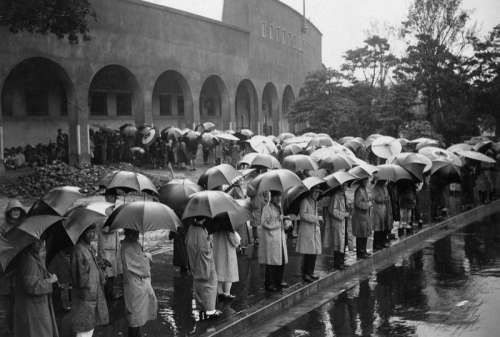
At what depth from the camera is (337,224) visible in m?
11.0

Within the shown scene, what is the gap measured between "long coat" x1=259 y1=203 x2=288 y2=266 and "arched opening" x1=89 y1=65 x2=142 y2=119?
20121 mm

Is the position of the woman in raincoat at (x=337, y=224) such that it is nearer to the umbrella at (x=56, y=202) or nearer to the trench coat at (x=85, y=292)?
the umbrella at (x=56, y=202)

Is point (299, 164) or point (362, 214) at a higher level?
point (299, 164)

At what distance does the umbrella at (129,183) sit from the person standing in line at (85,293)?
281 centimetres

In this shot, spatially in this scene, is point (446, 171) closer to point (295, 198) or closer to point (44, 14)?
point (295, 198)

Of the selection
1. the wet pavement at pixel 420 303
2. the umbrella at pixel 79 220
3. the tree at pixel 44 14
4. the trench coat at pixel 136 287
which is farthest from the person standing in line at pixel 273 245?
the tree at pixel 44 14

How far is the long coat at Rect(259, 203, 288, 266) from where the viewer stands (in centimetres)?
939

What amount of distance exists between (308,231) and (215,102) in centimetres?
2891

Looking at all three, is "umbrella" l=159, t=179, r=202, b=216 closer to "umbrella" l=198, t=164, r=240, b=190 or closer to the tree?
"umbrella" l=198, t=164, r=240, b=190

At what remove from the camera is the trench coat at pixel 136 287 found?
280 inches

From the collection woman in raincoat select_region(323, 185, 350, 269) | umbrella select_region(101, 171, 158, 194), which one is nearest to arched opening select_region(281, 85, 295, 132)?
woman in raincoat select_region(323, 185, 350, 269)

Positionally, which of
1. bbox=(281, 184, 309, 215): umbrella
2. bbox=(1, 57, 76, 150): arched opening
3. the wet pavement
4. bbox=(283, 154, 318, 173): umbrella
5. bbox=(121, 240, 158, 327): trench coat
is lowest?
the wet pavement

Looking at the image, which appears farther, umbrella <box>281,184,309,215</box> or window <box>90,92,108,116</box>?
window <box>90,92,108,116</box>

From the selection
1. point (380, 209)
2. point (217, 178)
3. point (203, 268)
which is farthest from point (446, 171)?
point (203, 268)
